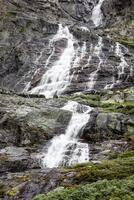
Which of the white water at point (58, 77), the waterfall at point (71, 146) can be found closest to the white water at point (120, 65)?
the white water at point (58, 77)

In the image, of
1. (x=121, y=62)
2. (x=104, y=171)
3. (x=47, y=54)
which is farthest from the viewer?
(x=47, y=54)

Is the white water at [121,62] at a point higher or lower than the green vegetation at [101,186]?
higher

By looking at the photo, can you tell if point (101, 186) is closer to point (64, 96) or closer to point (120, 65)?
point (64, 96)

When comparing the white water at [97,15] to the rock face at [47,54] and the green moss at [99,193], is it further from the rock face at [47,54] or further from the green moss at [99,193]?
the green moss at [99,193]

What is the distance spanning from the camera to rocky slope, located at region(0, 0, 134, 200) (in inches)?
855

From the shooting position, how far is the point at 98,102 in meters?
43.9

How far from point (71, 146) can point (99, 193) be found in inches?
638

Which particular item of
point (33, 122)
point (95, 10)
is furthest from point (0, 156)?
point (95, 10)

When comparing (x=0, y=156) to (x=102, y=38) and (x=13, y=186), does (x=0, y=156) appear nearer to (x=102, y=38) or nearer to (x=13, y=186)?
(x=13, y=186)

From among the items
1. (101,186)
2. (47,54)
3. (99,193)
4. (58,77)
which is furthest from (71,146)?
(47,54)

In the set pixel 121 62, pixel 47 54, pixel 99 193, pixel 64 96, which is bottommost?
pixel 64 96

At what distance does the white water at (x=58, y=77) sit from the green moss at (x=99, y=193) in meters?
34.3

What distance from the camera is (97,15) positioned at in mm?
88250

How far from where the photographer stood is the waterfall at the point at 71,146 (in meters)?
30.7
